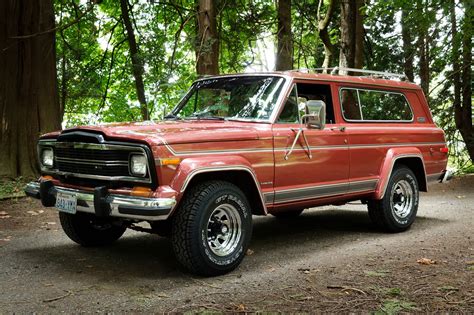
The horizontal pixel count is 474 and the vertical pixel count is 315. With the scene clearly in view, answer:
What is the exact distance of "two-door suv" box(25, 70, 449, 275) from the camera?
4.50 metres

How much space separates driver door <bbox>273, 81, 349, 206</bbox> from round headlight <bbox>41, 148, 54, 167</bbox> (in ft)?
7.79

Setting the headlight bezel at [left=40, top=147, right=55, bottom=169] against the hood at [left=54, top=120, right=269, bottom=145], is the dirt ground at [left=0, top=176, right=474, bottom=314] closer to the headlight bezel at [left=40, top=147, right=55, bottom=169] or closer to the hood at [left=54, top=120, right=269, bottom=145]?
the headlight bezel at [left=40, top=147, right=55, bottom=169]

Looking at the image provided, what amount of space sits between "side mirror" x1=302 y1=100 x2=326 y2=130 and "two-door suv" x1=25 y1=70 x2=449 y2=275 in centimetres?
1

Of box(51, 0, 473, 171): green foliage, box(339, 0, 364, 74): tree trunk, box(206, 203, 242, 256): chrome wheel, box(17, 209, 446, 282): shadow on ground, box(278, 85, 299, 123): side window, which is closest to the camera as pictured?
box(206, 203, 242, 256): chrome wheel

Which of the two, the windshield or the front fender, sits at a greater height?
the windshield

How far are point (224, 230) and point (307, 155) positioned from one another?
143 centimetres

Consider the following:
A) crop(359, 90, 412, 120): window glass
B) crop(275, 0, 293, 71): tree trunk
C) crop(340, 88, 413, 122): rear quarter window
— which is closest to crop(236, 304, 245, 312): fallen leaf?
crop(340, 88, 413, 122): rear quarter window

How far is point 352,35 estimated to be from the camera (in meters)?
14.4

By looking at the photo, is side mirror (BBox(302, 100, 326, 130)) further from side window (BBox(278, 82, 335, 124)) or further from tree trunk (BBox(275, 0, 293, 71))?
tree trunk (BBox(275, 0, 293, 71))

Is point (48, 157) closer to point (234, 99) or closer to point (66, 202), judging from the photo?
point (66, 202)

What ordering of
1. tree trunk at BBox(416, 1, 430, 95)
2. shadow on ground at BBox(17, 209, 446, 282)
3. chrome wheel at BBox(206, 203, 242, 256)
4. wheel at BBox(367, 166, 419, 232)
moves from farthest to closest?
tree trunk at BBox(416, 1, 430, 95) → wheel at BBox(367, 166, 419, 232) → shadow on ground at BBox(17, 209, 446, 282) → chrome wheel at BBox(206, 203, 242, 256)

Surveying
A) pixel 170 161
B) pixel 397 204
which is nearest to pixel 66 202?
pixel 170 161

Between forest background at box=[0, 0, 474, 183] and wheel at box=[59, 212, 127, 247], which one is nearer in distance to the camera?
wheel at box=[59, 212, 127, 247]

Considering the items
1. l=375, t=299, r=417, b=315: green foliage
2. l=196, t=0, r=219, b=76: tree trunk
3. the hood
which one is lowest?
l=375, t=299, r=417, b=315: green foliage
